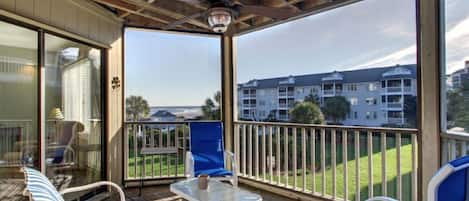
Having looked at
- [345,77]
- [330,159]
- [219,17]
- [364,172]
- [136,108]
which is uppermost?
[219,17]

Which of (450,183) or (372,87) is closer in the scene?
(450,183)

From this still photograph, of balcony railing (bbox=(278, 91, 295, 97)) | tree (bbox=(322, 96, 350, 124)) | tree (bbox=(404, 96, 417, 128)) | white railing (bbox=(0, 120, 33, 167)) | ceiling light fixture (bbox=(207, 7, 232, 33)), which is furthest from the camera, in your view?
balcony railing (bbox=(278, 91, 295, 97))

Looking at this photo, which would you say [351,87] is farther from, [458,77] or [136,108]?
[136,108]

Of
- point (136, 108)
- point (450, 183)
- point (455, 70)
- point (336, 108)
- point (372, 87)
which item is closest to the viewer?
point (450, 183)

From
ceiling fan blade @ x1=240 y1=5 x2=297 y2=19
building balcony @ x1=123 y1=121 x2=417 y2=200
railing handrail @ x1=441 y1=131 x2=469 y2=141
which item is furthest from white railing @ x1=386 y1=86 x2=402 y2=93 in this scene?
ceiling fan blade @ x1=240 y1=5 x2=297 y2=19

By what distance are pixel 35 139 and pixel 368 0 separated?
3.92m

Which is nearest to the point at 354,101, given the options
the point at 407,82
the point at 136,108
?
the point at 407,82

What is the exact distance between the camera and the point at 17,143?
282 cm

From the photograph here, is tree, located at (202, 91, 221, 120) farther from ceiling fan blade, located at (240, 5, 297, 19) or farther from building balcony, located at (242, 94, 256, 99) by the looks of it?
ceiling fan blade, located at (240, 5, 297, 19)

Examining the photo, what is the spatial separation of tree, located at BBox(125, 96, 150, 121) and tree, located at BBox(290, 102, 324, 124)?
7.62 ft

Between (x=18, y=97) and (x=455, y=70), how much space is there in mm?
3923

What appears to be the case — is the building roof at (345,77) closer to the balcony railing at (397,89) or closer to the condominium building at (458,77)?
the balcony railing at (397,89)

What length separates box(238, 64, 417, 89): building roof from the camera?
10.7 feet

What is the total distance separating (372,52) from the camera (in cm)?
362
